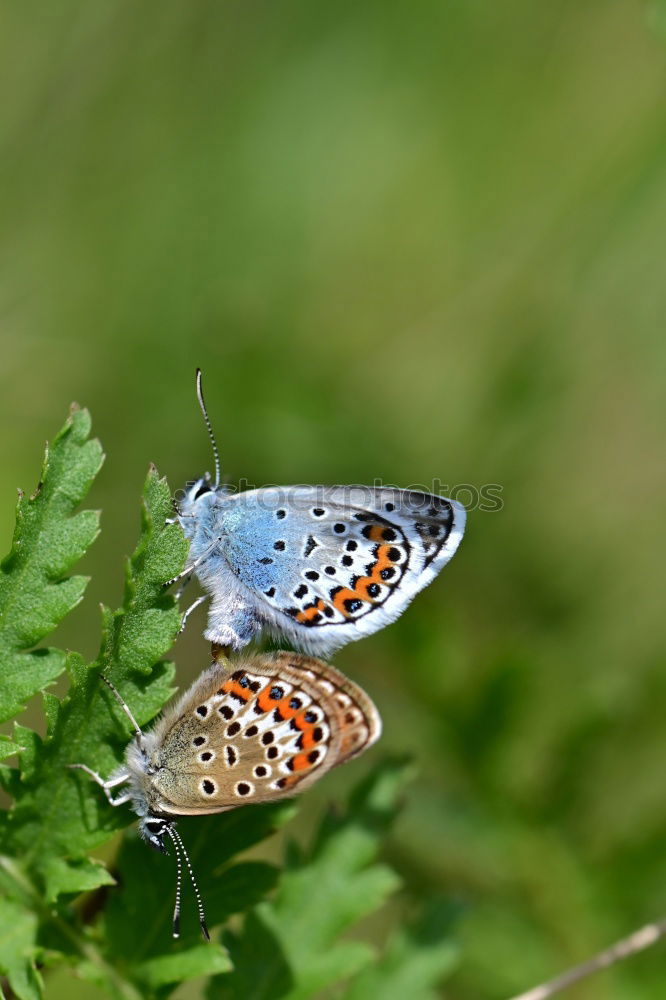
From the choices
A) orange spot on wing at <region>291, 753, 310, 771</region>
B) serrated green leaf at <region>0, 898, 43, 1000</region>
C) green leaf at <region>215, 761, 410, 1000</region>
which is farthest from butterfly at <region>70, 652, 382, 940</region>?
serrated green leaf at <region>0, 898, 43, 1000</region>

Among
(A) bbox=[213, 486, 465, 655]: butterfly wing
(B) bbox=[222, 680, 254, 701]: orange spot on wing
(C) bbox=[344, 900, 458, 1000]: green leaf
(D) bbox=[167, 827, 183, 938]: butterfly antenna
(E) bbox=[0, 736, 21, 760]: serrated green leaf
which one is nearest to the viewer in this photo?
(E) bbox=[0, 736, 21, 760]: serrated green leaf

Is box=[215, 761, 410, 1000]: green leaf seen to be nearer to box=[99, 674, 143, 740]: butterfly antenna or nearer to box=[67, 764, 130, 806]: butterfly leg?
box=[67, 764, 130, 806]: butterfly leg

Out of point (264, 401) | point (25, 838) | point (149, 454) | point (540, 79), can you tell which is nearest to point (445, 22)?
point (540, 79)

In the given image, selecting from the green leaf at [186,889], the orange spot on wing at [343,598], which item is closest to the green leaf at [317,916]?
the green leaf at [186,889]

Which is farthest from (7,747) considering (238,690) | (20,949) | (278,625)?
(278,625)

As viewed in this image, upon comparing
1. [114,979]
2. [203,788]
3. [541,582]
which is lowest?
[114,979]

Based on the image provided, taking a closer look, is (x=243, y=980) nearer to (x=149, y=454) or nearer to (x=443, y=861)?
(x=443, y=861)

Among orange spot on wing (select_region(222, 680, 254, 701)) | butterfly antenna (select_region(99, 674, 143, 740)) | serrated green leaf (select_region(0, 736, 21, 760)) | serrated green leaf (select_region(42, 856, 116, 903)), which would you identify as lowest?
serrated green leaf (select_region(42, 856, 116, 903))

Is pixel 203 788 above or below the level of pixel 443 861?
above
